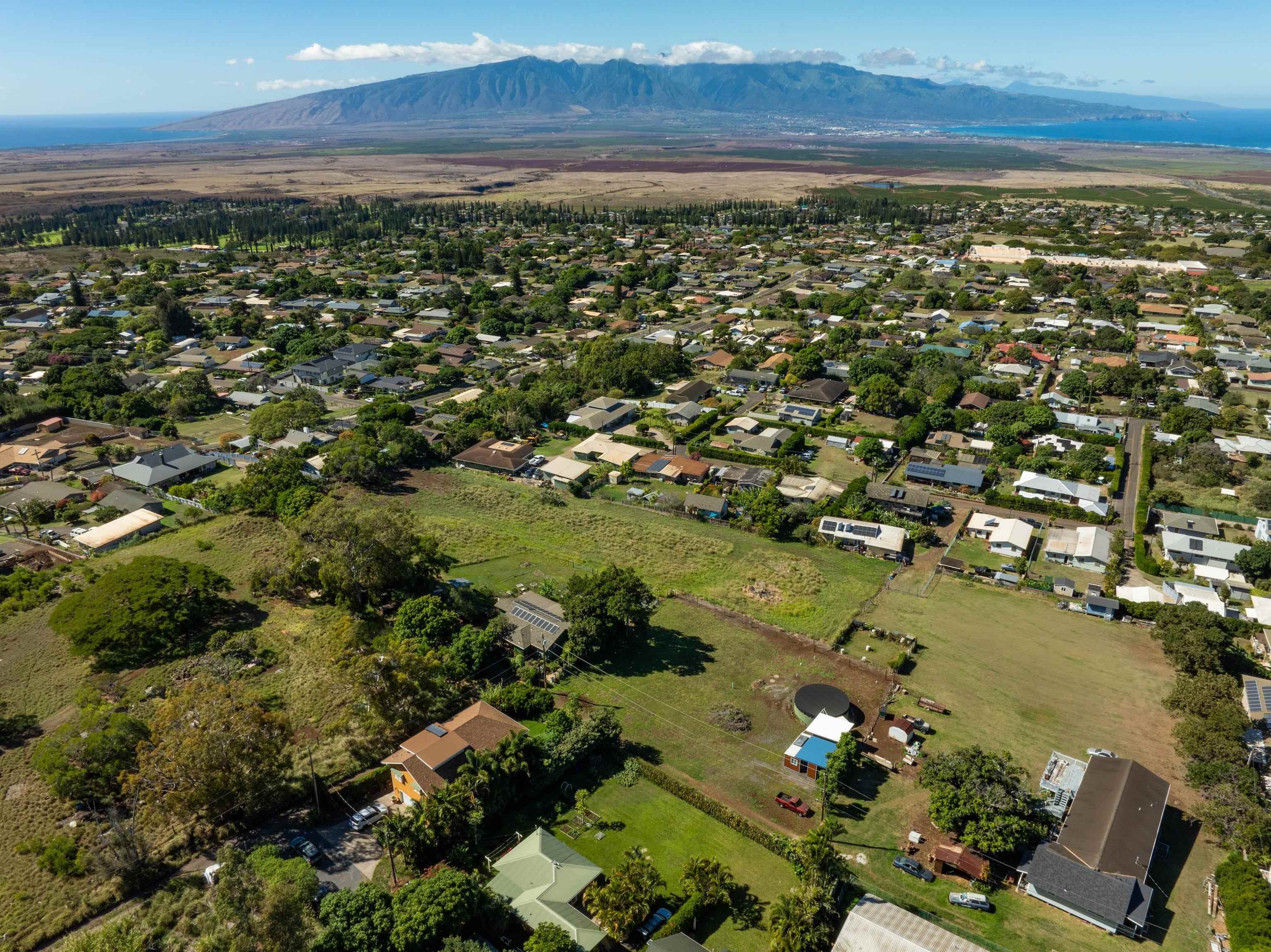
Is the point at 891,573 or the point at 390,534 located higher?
the point at 390,534

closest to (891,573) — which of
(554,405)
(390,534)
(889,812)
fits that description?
(889,812)

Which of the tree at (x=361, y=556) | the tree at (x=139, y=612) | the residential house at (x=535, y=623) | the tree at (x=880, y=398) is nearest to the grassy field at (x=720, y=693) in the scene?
the residential house at (x=535, y=623)

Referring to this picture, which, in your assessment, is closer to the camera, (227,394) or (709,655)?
(709,655)

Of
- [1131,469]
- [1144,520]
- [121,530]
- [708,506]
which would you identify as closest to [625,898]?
[708,506]

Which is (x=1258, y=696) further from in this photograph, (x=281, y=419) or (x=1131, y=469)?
(x=281, y=419)

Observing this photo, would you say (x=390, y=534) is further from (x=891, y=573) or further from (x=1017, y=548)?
(x=1017, y=548)

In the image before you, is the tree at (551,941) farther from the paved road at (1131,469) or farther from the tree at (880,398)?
the tree at (880,398)
